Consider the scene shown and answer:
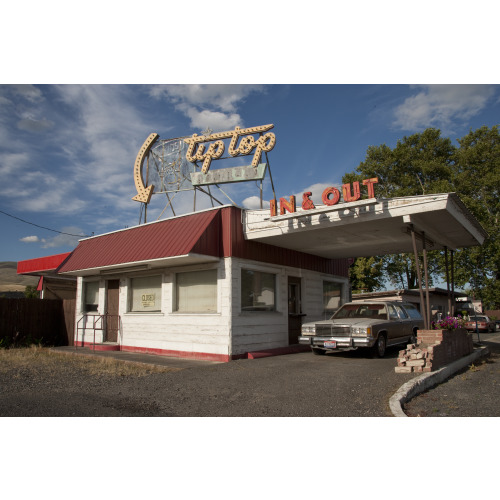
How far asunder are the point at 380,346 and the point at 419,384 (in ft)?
14.6

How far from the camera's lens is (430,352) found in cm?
823

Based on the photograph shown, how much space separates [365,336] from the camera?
10539 millimetres

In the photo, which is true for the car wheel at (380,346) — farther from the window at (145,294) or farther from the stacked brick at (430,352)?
the window at (145,294)

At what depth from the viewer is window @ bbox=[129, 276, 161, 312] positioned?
1374 cm

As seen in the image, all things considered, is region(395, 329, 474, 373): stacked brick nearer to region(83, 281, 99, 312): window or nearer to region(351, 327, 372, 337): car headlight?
region(351, 327, 372, 337): car headlight

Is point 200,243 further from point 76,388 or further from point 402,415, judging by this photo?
→ point 402,415

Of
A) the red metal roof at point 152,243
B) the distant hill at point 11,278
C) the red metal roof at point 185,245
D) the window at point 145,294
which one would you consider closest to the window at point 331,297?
the red metal roof at point 185,245

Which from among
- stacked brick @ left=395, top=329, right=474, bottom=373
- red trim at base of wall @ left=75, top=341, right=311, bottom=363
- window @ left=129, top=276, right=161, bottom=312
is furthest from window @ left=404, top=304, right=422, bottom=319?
window @ left=129, top=276, right=161, bottom=312

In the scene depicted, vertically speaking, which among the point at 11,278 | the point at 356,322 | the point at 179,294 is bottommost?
the point at 356,322

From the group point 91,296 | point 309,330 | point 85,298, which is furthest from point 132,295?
point 309,330

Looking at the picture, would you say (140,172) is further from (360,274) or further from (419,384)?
(360,274)

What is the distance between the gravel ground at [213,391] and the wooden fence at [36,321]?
22.2 feet

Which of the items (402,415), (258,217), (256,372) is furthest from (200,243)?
(402,415)

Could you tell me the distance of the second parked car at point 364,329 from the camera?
1068cm
